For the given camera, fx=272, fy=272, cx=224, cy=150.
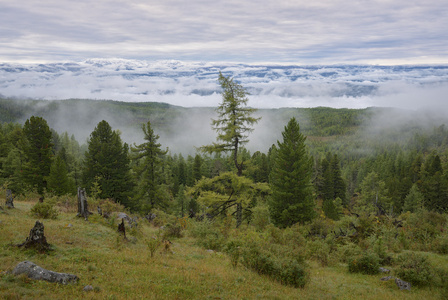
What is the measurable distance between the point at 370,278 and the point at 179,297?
29.6 ft

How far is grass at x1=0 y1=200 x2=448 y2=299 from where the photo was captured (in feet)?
25.3

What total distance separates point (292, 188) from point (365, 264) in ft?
45.9

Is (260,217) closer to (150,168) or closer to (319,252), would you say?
(319,252)

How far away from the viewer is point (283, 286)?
32.8ft

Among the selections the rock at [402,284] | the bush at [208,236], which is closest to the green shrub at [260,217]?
the bush at [208,236]

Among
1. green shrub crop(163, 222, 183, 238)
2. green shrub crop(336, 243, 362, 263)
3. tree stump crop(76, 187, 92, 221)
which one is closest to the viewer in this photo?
green shrub crop(336, 243, 362, 263)

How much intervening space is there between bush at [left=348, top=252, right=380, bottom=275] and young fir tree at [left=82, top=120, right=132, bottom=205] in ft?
92.3

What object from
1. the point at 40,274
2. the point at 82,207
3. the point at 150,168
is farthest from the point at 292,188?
the point at 40,274

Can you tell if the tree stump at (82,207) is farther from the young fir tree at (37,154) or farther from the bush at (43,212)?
the young fir tree at (37,154)

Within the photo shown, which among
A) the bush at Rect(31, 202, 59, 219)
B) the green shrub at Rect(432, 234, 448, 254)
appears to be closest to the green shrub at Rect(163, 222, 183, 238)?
the bush at Rect(31, 202, 59, 219)

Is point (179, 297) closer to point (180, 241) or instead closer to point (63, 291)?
point (63, 291)

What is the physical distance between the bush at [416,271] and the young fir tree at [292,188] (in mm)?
14246

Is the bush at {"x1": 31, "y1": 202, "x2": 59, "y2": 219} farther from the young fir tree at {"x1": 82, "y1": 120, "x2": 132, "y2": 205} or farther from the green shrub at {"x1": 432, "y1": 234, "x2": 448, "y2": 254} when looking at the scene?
the green shrub at {"x1": 432, "y1": 234, "x2": 448, "y2": 254}

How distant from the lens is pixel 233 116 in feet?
64.2
